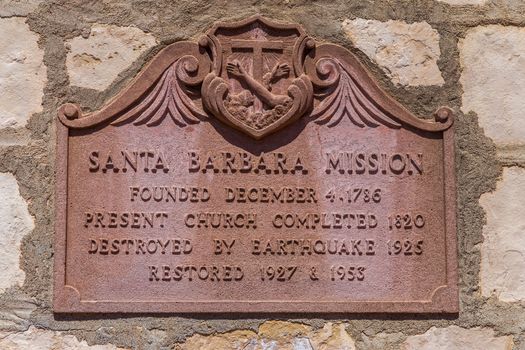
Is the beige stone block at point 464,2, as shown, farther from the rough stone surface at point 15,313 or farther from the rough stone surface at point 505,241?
the rough stone surface at point 15,313

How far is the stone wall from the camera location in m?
2.80

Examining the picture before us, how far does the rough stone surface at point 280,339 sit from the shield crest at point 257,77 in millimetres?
647

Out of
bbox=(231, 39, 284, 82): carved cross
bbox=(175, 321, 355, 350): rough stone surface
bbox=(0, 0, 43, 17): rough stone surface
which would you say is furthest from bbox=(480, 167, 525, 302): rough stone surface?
bbox=(0, 0, 43, 17): rough stone surface

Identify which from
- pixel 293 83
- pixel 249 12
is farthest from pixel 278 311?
pixel 249 12

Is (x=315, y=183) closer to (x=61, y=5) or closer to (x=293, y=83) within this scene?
(x=293, y=83)

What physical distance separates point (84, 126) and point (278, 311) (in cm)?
89

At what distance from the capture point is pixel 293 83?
2.92m

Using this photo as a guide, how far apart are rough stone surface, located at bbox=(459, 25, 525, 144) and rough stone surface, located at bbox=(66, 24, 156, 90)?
111cm

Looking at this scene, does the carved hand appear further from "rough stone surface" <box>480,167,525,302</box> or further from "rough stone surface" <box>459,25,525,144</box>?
"rough stone surface" <box>480,167,525,302</box>

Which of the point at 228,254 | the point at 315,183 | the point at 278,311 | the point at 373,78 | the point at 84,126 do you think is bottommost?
the point at 278,311

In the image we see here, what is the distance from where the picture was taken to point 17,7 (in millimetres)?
2939

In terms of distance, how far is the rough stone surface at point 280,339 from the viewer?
9.20 feet

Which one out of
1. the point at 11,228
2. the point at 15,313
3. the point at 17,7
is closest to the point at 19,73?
the point at 17,7

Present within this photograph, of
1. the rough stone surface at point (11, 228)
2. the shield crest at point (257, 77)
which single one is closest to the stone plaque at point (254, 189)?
the shield crest at point (257, 77)
